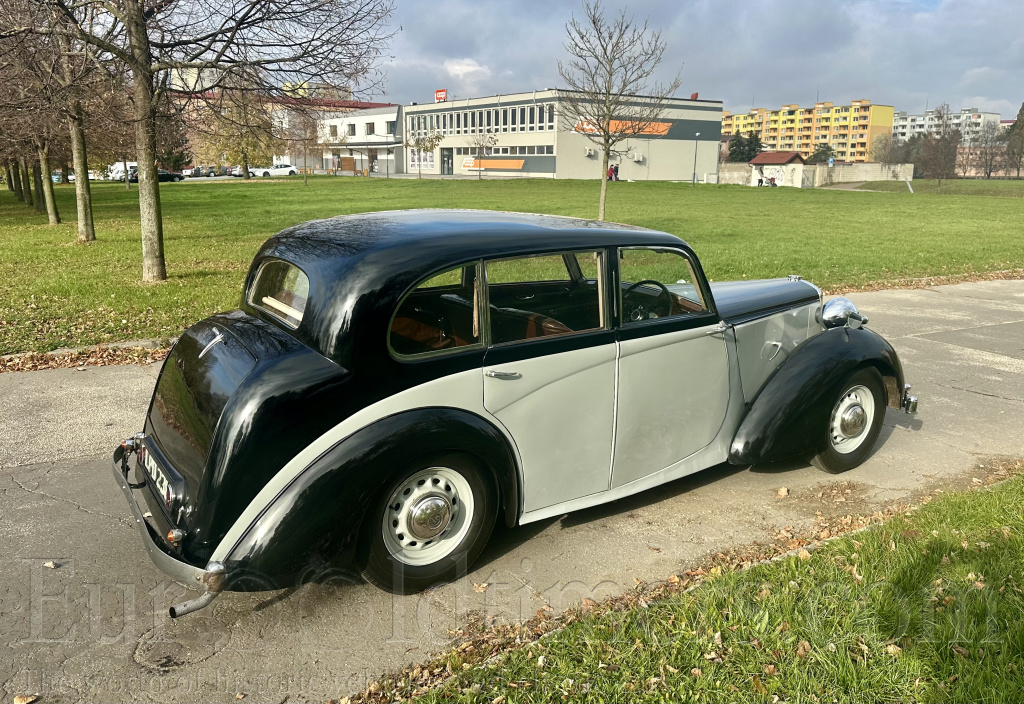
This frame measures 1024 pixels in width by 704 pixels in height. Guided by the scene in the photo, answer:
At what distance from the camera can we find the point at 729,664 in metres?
2.87

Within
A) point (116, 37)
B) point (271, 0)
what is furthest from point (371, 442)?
point (116, 37)

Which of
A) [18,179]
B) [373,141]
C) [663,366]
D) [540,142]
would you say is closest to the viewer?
[663,366]

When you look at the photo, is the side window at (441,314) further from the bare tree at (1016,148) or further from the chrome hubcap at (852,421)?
the bare tree at (1016,148)

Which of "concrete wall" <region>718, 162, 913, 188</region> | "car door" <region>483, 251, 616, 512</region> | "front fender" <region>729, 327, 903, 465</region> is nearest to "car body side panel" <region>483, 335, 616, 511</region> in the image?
"car door" <region>483, 251, 616, 512</region>

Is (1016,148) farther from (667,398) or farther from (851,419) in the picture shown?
(667,398)

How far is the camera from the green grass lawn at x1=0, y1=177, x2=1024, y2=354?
9031 mm

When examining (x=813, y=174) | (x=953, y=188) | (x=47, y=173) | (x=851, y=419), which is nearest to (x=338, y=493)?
(x=851, y=419)

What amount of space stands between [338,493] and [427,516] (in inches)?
18.4

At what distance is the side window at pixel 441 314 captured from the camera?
3.34 metres

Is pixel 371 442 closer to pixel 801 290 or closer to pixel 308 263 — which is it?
pixel 308 263

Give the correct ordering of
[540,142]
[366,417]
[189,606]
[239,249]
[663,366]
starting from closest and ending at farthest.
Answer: [189,606]
[366,417]
[663,366]
[239,249]
[540,142]

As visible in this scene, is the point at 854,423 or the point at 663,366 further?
the point at 854,423

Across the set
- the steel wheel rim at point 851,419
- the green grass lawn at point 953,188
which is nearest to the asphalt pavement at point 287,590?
the steel wheel rim at point 851,419

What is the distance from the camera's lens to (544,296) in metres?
3.87
